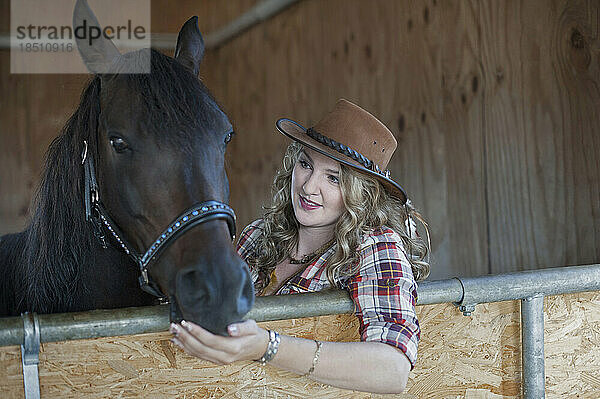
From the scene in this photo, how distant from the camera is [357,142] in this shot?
5.10ft

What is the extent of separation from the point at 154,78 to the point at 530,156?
200 centimetres

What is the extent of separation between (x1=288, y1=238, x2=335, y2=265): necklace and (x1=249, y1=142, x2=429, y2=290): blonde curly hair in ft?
0.19

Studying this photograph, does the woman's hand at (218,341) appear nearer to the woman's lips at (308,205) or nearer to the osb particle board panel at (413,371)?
the osb particle board panel at (413,371)

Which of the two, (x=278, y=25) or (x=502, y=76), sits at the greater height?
(x=278, y=25)

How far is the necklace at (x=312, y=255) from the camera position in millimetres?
1611

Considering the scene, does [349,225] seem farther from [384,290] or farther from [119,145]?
[119,145]

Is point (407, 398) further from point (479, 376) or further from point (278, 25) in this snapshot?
point (278, 25)

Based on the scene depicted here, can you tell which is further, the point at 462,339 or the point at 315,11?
the point at 315,11

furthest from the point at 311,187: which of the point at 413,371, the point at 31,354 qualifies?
the point at 31,354

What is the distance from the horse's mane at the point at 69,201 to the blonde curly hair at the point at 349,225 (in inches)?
17.6

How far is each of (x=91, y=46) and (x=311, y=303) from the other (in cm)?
75

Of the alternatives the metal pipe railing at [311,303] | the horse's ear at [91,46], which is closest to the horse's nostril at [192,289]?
the metal pipe railing at [311,303]

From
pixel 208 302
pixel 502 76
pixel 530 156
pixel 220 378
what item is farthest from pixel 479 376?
pixel 502 76

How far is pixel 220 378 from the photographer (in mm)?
1234
